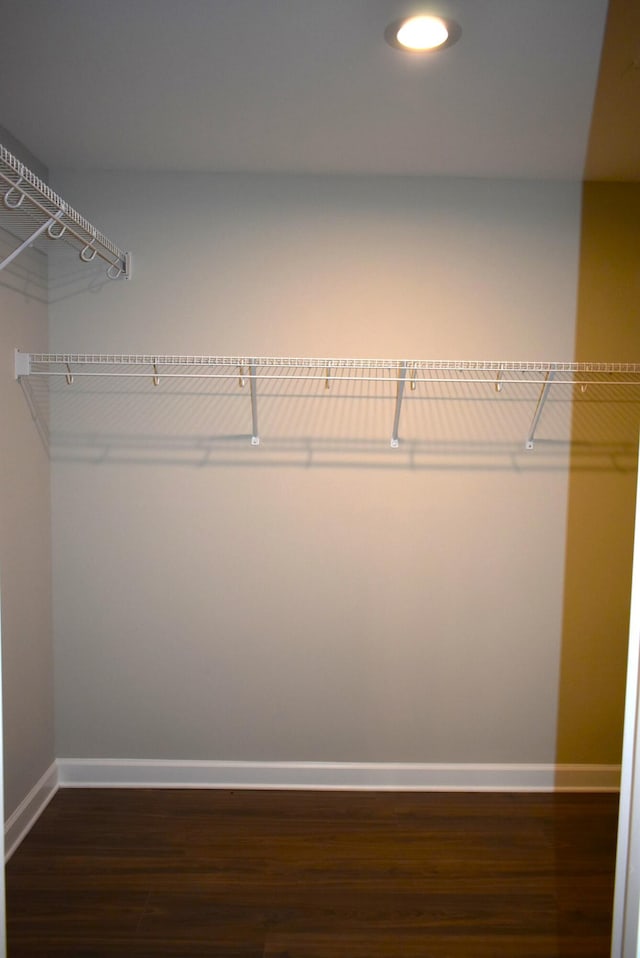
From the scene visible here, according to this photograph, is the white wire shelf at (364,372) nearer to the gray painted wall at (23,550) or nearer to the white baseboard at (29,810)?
the gray painted wall at (23,550)

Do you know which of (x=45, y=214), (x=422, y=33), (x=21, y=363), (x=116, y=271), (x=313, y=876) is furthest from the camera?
(x=116, y=271)

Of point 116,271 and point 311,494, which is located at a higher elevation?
point 116,271

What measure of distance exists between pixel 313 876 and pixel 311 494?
135cm

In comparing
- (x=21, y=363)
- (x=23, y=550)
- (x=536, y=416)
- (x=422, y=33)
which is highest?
(x=422, y=33)

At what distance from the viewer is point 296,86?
6.28 feet

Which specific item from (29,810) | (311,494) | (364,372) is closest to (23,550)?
(29,810)

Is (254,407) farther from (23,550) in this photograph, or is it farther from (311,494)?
(23,550)

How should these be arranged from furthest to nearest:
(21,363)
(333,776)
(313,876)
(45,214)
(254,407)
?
1. (333,776)
2. (254,407)
3. (21,363)
4. (313,876)
5. (45,214)

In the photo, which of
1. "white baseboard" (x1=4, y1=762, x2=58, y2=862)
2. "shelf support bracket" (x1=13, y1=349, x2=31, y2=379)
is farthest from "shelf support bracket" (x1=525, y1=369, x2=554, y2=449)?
"white baseboard" (x1=4, y1=762, x2=58, y2=862)

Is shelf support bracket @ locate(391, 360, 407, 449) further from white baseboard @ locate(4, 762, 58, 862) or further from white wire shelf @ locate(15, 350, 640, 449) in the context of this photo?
white baseboard @ locate(4, 762, 58, 862)

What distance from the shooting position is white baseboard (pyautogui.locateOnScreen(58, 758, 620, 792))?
9.01 feet

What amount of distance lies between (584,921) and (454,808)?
0.65 metres

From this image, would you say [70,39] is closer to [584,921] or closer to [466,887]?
[466,887]

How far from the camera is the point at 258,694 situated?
2.77 m
